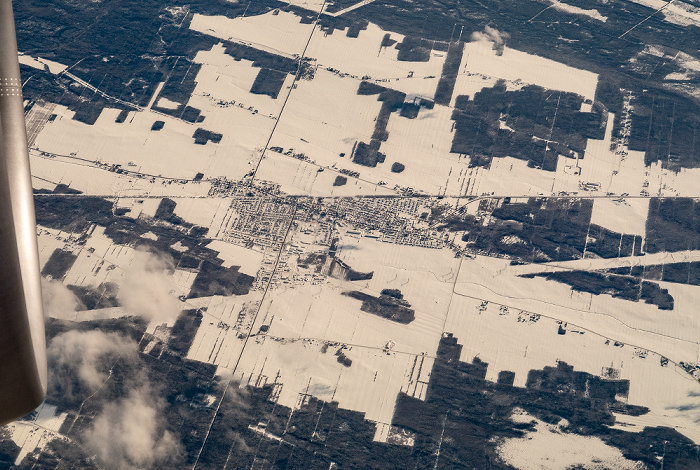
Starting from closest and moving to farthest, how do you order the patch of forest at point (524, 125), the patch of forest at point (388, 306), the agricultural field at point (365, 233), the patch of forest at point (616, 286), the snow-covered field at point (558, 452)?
the snow-covered field at point (558, 452), the agricultural field at point (365, 233), the patch of forest at point (388, 306), the patch of forest at point (616, 286), the patch of forest at point (524, 125)

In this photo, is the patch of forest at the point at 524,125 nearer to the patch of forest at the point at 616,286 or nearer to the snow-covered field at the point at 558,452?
the patch of forest at the point at 616,286

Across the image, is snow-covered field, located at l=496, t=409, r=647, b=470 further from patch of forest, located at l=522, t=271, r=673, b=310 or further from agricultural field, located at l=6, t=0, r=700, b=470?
patch of forest, located at l=522, t=271, r=673, b=310

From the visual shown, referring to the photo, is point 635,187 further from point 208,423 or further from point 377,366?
point 208,423

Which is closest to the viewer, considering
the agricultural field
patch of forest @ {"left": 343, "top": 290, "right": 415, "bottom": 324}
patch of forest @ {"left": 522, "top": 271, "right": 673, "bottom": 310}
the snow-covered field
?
the snow-covered field

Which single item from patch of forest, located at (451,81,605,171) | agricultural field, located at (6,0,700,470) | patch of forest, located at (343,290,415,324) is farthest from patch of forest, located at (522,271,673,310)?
patch of forest, located at (343,290,415,324)

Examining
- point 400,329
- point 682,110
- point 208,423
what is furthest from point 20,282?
point 682,110

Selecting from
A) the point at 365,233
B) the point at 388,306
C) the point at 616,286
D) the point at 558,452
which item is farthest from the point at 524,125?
the point at 558,452

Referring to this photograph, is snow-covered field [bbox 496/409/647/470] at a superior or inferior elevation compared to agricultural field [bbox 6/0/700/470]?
inferior

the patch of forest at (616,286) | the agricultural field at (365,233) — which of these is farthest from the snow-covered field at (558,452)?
the patch of forest at (616,286)

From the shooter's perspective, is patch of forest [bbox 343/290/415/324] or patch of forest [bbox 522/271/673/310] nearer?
patch of forest [bbox 343/290/415/324]

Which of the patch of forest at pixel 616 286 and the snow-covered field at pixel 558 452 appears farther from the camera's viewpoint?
the patch of forest at pixel 616 286

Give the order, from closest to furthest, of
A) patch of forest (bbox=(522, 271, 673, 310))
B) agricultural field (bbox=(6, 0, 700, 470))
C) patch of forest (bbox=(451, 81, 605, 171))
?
agricultural field (bbox=(6, 0, 700, 470)) → patch of forest (bbox=(522, 271, 673, 310)) → patch of forest (bbox=(451, 81, 605, 171))
